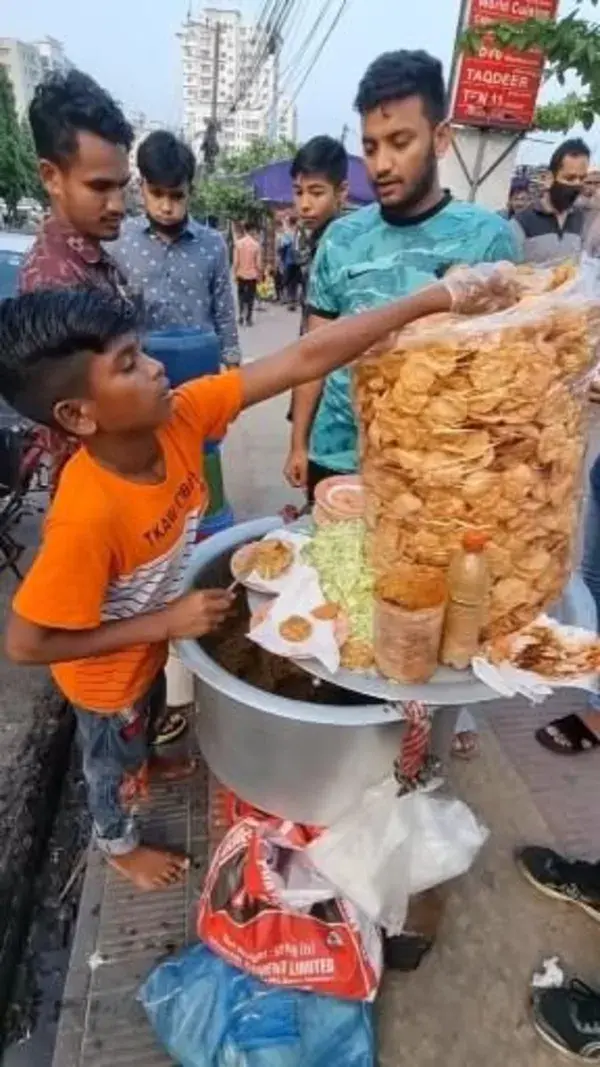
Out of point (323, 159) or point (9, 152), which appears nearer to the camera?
point (323, 159)

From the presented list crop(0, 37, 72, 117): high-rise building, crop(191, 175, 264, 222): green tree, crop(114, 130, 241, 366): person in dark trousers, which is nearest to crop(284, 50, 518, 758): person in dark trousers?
crop(114, 130, 241, 366): person in dark trousers

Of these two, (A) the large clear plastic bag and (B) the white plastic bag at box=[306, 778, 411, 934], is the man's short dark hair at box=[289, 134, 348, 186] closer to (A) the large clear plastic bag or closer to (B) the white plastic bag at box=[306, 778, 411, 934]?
(A) the large clear plastic bag

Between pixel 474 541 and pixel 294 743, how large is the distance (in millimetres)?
453

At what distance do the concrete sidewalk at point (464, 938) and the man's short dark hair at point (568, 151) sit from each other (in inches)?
139

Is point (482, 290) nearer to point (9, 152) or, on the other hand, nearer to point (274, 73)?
point (274, 73)

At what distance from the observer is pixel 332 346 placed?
4.04ft

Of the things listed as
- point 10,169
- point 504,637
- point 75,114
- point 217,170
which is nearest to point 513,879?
point 504,637

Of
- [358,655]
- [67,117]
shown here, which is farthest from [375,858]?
[67,117]

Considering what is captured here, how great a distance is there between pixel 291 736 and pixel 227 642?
13.7 inches

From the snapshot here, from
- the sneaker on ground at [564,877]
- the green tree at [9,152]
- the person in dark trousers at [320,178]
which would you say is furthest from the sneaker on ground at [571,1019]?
the green tree at [9,152]

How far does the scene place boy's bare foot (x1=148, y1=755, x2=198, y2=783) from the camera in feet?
6.97

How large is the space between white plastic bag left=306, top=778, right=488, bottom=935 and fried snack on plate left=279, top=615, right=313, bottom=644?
31cm

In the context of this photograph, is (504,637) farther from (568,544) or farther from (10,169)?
(10,169)

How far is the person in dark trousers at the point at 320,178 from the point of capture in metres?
3.23
